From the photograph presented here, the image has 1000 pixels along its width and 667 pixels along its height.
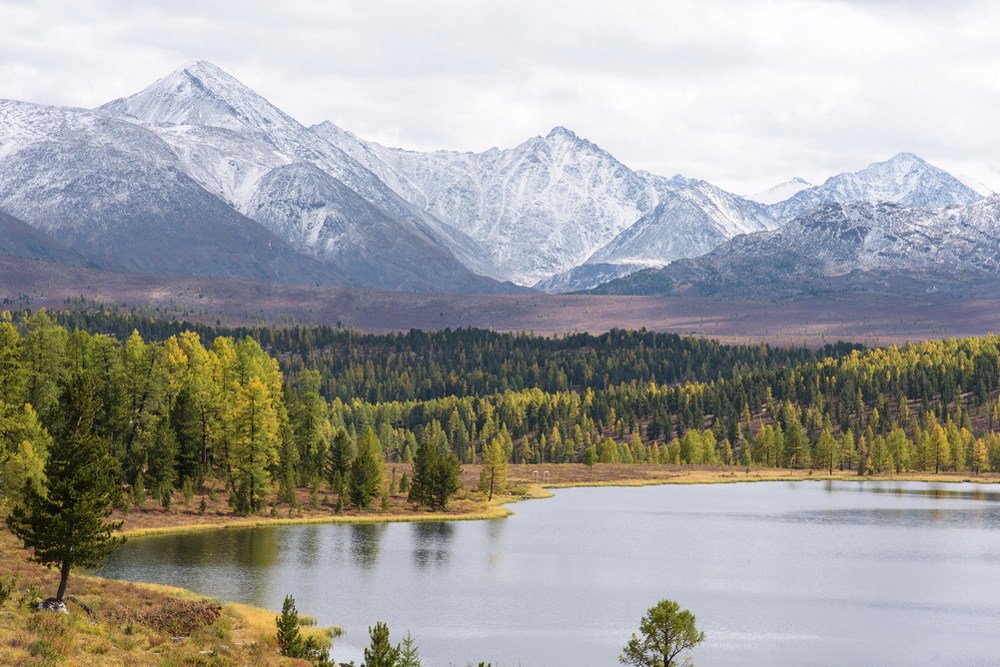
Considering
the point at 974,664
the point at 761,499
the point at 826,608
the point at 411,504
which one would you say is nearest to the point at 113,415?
the point at 411,504

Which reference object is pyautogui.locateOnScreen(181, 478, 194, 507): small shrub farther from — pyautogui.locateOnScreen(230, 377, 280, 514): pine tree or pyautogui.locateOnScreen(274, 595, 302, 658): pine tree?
pyautogui.locateOnScreen(274, 595, 302, 658): pine tree

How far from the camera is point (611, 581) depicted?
107 m

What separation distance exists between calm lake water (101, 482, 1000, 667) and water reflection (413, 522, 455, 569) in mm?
254

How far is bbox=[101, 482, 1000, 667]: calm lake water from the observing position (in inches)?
3174

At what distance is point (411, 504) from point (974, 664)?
90898 millimetres

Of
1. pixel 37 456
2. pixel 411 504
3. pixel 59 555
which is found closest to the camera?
pixel 59 555

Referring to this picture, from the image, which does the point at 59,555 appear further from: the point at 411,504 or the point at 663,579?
the point at 411,504

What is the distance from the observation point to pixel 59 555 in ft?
223

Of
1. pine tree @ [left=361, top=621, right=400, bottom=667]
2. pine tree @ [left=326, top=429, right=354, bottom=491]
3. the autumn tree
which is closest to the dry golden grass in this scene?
pine tree @ [left=361, top=621, right=400, bottom=667]

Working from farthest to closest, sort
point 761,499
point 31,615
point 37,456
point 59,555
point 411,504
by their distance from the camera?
point 761,499 → point 411,504 → point 37,456 → point 59,555 → point 31,615

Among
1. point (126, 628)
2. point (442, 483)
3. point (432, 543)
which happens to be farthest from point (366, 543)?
point (126, 628)

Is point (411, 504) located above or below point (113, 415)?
below

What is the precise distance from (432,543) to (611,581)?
25.9m

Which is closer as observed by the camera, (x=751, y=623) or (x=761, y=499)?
(x=751, y=623)
